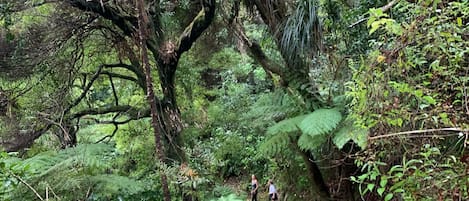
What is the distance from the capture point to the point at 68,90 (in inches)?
228

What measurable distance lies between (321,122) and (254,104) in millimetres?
1942

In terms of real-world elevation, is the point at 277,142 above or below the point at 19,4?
below

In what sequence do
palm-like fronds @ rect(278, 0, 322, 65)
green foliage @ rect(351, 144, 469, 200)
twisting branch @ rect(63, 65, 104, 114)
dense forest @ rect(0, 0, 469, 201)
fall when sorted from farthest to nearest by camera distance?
1. twisting branch @ rect(63, 65, 104, 114)
2. palm-like fronds @ rect(278, 0, 322, 65)
3. dense forest @ rect(0, 0, 469, 201)
4. green foliage @ rect(351, 144, 469, 200)

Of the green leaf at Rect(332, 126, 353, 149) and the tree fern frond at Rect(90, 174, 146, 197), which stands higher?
the green leaf at Rect(332, 126, 353, 149)

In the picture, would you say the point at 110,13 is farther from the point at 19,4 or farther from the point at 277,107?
the point at 277,107

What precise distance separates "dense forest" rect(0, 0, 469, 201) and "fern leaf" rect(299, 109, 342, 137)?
0.02 m

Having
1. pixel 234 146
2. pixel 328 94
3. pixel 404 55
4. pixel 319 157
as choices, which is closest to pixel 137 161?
pixel 234 146

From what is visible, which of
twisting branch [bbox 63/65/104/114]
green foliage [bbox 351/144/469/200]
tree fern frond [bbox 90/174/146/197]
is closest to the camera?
green foliage [bbox 351/144/469/200]

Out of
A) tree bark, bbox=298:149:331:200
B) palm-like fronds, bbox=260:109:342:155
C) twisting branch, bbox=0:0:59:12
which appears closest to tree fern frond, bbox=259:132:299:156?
palm-like fronds, bbox=260:109:342:155

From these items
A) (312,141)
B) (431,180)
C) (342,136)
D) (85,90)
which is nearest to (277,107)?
(312,141)

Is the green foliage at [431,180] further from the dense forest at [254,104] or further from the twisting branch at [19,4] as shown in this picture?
the twisting branch at [19,4]

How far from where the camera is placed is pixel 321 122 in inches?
164

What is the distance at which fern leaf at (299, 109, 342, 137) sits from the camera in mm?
4066

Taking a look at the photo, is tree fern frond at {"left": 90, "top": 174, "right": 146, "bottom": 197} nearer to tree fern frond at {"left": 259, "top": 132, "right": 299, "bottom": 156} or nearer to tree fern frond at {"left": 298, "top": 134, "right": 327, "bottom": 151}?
tree fern frond at {"left": 259, "top": 132, "right": 299, "bottom": 156}
